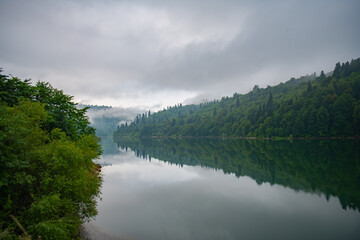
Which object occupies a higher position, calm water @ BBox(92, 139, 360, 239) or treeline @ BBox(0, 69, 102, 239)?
treeline @ BBox(0, 69, 102, 239)

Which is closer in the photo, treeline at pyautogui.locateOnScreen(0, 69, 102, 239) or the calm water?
treeline at pyautogui.locateOnScreen(0, 69, 102, 239)

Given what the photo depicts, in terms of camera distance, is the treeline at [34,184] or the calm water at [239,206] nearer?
the treeline at [34,184]

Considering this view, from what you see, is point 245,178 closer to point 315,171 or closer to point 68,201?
point 315,171

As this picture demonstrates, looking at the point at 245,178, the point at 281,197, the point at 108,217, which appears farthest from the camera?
the point at 245,178

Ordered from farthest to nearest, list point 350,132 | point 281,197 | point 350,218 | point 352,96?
point 352,96 → point 350,132 → point 281,197 → point 350,218

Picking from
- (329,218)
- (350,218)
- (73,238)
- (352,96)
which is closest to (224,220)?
(329,218)

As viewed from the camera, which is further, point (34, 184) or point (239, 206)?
point (239, 206)

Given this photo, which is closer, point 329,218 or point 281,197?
point 329,218

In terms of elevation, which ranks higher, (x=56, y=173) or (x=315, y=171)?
(x=56, y=173)

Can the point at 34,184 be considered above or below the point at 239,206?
Answer: above

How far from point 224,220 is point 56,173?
48.0ft

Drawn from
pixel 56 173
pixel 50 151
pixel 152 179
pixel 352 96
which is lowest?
pixel 152 179

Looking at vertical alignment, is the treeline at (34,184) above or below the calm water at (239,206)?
above

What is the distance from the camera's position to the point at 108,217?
22516 mm
